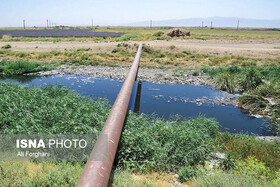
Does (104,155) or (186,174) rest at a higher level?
(104,155)

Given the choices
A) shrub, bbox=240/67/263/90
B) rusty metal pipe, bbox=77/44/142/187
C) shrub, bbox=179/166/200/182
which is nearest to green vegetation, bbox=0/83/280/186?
shrub, bbox=179/166/200/182

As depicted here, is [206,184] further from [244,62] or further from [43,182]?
[244,62]

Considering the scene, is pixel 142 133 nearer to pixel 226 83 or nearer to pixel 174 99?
pixel 174 99

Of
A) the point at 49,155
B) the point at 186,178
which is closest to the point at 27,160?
the point at 49,155

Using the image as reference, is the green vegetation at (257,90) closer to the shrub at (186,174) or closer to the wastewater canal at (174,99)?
the wastewater canal at (174,99)

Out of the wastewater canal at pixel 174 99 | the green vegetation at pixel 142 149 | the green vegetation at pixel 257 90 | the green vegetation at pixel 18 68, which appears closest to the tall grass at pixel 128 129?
the green vegetation at pixel 142 149

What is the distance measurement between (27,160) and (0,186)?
2.98ft

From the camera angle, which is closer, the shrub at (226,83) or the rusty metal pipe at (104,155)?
the rusty metal pipe at (104,155)

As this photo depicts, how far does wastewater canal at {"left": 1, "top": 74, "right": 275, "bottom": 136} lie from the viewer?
7650mm

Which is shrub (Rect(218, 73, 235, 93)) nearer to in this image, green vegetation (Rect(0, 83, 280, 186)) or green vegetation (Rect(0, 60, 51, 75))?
green vegetation (Rect(0, 83, 280, 186))

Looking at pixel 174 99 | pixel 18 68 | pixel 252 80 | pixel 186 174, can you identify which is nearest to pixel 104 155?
pixel 186 174

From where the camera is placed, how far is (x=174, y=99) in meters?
9.80

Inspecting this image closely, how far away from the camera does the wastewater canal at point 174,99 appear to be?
25.1ft

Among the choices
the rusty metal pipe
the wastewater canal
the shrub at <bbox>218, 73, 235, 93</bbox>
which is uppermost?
the rusty metal pipe
